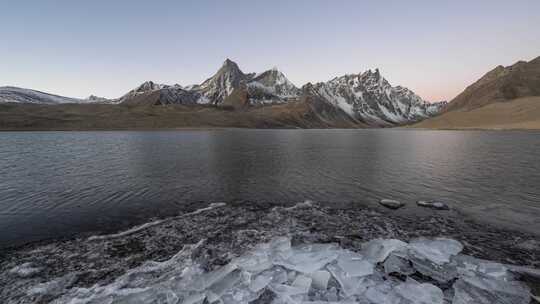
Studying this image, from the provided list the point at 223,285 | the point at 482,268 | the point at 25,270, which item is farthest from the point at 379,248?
the point at 25,270

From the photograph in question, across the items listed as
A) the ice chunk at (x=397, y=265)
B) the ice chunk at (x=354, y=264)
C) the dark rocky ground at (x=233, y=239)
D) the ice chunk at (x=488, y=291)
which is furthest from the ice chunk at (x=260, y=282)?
the ice chunk at (x=488, y=291)

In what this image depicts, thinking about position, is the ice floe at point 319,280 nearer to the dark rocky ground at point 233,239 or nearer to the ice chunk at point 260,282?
the ice chunk at point 260,282

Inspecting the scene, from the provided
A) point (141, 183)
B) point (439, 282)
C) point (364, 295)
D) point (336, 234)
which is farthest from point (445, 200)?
point (141, 183)

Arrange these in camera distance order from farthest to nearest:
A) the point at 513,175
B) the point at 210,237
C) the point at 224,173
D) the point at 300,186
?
1. the point at 224,173
2. the point at 513,175
3. the point at 300,186
4. the point at 210,237

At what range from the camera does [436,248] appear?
1241 centimetres

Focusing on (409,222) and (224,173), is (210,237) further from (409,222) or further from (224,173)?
(224,173)

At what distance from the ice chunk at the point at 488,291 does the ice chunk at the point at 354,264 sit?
9.57 ft

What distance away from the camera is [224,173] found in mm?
33375

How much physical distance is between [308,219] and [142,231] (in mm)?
10596

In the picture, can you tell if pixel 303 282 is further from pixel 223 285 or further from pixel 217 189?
pixel 217 189

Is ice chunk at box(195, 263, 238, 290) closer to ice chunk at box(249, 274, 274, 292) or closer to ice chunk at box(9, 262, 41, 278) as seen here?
ice chunk at box(249, 274, 274, 292)

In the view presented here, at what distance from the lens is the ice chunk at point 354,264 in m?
10.1

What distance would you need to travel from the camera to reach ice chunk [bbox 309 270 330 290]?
9.25 metres

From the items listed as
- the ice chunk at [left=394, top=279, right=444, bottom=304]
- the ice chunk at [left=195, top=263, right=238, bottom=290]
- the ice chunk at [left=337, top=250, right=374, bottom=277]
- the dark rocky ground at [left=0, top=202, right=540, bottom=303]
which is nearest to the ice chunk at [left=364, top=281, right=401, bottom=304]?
the ice chunk at [left=394, top=279, right=444, bottom=304]
